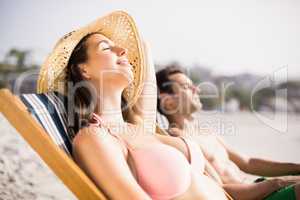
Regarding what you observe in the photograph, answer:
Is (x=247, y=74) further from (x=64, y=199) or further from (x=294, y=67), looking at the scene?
(x=64, y=199)

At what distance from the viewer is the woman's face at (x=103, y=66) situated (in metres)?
1.51

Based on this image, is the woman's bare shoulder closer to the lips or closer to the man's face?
the lips

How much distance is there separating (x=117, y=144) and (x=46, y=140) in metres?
0.24

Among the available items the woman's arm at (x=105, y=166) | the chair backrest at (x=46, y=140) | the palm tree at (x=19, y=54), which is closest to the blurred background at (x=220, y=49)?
the palm tree at (x=19, y=54)

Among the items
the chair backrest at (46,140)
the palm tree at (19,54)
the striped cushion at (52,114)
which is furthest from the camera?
the palm tree at (19,54)

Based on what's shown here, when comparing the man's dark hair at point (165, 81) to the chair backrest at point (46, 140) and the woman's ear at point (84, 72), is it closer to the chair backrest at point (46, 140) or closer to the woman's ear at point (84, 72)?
the woman's ear at point (84, 72)

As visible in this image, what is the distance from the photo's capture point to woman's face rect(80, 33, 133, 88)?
1510 millimetres

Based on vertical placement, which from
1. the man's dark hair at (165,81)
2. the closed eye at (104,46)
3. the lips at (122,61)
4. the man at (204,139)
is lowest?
the man at (204,139)

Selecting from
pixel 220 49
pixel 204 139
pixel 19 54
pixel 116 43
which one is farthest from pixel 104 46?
pixel 220 49

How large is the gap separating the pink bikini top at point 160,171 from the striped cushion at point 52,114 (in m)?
0.11

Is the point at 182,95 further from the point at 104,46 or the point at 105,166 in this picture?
the point at 105,166

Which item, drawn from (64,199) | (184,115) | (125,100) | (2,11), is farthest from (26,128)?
(2,11)

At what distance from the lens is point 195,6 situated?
13.0ft

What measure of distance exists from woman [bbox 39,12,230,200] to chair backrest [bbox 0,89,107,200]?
64 mm
